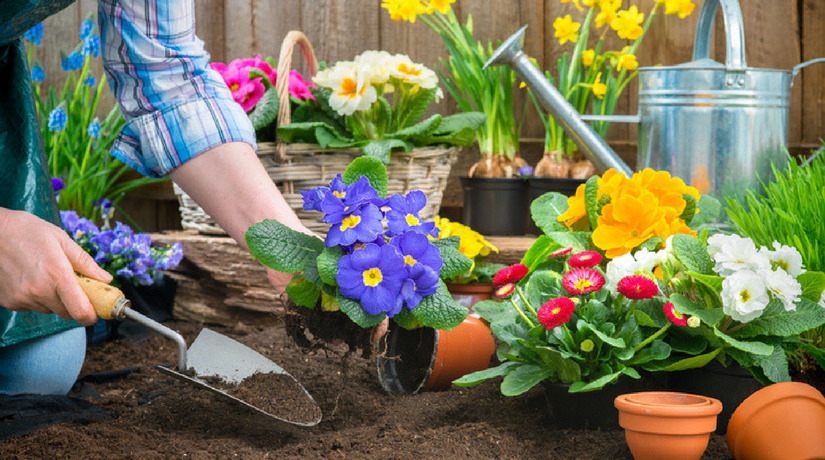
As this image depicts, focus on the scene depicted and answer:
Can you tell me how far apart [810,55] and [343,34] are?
1.42 m

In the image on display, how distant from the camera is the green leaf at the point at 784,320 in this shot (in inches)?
41.0

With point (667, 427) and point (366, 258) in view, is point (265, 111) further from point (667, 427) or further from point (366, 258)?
point (667, 427)

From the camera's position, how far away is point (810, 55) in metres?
2.25

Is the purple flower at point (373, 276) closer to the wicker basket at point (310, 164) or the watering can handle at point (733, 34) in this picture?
the wicker basket at point (310, 164)

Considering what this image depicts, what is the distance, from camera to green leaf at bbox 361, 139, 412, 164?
178cm

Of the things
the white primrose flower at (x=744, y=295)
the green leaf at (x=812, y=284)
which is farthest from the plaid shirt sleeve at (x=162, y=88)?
the green leaf at (x=812, y=284)

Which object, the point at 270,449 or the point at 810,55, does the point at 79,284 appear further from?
the point at 810,55

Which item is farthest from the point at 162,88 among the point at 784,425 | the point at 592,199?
the point at 784,425

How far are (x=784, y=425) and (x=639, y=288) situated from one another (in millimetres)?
240

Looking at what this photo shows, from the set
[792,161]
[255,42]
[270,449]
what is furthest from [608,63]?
[270,449]

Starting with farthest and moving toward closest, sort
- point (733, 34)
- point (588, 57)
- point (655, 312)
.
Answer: point (588, 57)
point (733, 34)
point (655, 312)

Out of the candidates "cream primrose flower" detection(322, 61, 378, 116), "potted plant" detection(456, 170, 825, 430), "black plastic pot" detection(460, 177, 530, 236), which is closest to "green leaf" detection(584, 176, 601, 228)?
"potted plant" detection(456, 170, 825, 430)

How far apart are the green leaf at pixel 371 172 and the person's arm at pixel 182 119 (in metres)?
0.13

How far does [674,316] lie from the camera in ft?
3.42
